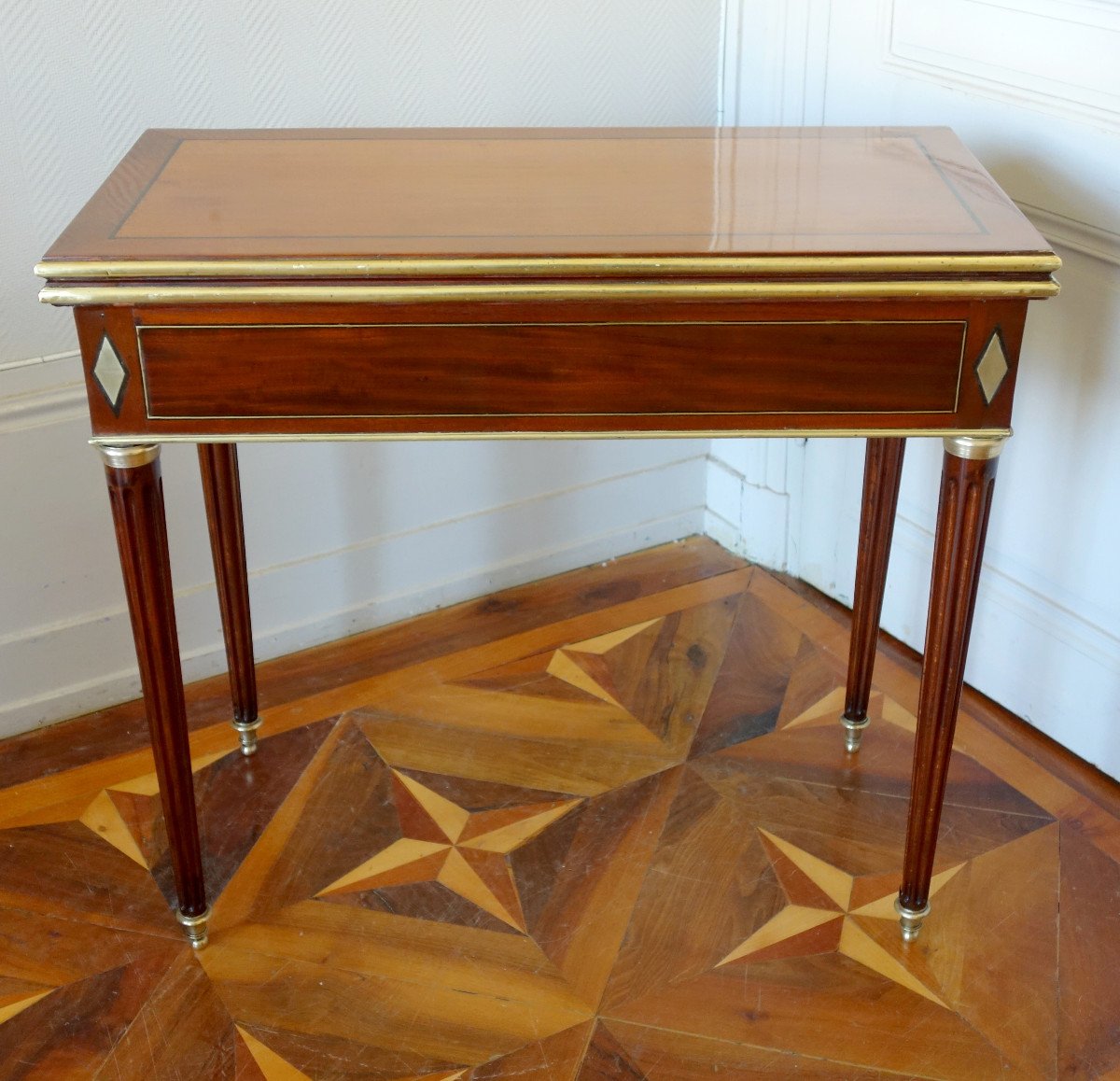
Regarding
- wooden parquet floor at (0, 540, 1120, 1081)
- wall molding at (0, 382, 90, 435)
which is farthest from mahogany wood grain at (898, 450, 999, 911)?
wall molding at (0, 382, 90, 435)

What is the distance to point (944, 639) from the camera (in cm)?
121

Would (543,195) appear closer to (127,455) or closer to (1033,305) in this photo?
(127,455)

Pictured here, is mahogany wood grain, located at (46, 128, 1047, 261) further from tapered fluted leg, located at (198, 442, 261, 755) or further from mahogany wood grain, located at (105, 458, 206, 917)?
tapered fluted leg, located at (198, 442, 261, 755)

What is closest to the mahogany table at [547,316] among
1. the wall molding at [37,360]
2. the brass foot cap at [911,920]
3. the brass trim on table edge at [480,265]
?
the brass trim on table edge at [480,265]

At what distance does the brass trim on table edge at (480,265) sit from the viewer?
40.9 inches

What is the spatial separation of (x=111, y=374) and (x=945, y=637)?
0.77 metres

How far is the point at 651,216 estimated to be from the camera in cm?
114

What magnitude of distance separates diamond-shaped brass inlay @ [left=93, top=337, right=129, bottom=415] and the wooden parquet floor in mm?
620

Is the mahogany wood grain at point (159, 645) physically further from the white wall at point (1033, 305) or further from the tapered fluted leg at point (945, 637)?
the white wall at point (1033, 305)

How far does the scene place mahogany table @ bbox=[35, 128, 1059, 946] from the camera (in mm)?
1051

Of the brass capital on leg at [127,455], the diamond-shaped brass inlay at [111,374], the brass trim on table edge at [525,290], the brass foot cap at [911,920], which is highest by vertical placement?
the brass trim on table edge at [525,290]

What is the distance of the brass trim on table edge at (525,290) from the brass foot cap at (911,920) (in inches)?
25.8

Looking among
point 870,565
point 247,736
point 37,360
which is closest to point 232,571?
point 247,736

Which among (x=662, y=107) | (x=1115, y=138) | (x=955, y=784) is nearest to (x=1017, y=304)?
(x=1115, y=138)
